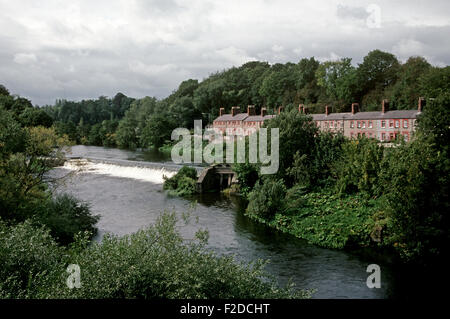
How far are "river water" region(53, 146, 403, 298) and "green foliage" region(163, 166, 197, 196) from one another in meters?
1.14

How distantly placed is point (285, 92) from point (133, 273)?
260 feet

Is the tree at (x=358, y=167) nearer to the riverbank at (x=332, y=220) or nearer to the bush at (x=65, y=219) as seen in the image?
the riverbank at (x=332, y=220)

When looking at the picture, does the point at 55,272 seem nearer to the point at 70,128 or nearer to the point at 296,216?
the point at 296,216

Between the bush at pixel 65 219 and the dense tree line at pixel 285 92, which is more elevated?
the dense tree line at pixel 285 92

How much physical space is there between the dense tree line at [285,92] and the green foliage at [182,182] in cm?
3075

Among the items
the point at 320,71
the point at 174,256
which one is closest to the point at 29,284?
the point at 174,256

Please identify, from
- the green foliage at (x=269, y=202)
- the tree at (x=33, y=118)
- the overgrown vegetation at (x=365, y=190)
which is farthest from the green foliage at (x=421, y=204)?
the tree at (x=33, y=118)

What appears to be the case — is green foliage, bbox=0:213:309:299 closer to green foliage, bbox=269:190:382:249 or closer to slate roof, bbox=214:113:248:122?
green foliage, bbox=269:190:382:249

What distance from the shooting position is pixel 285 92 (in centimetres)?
8606

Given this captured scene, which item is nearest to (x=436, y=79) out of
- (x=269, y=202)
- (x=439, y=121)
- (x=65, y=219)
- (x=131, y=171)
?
(x=439, y=121)

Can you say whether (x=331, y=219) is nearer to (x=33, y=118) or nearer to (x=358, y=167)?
(x=358, y=167)

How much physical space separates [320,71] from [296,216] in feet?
182

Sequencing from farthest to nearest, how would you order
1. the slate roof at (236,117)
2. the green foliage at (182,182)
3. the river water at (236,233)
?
1. the slate roof at (236,117)
2. the green foliage at (182,182)
3. the river water at (236,233)

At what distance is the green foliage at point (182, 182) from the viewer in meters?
36.9
